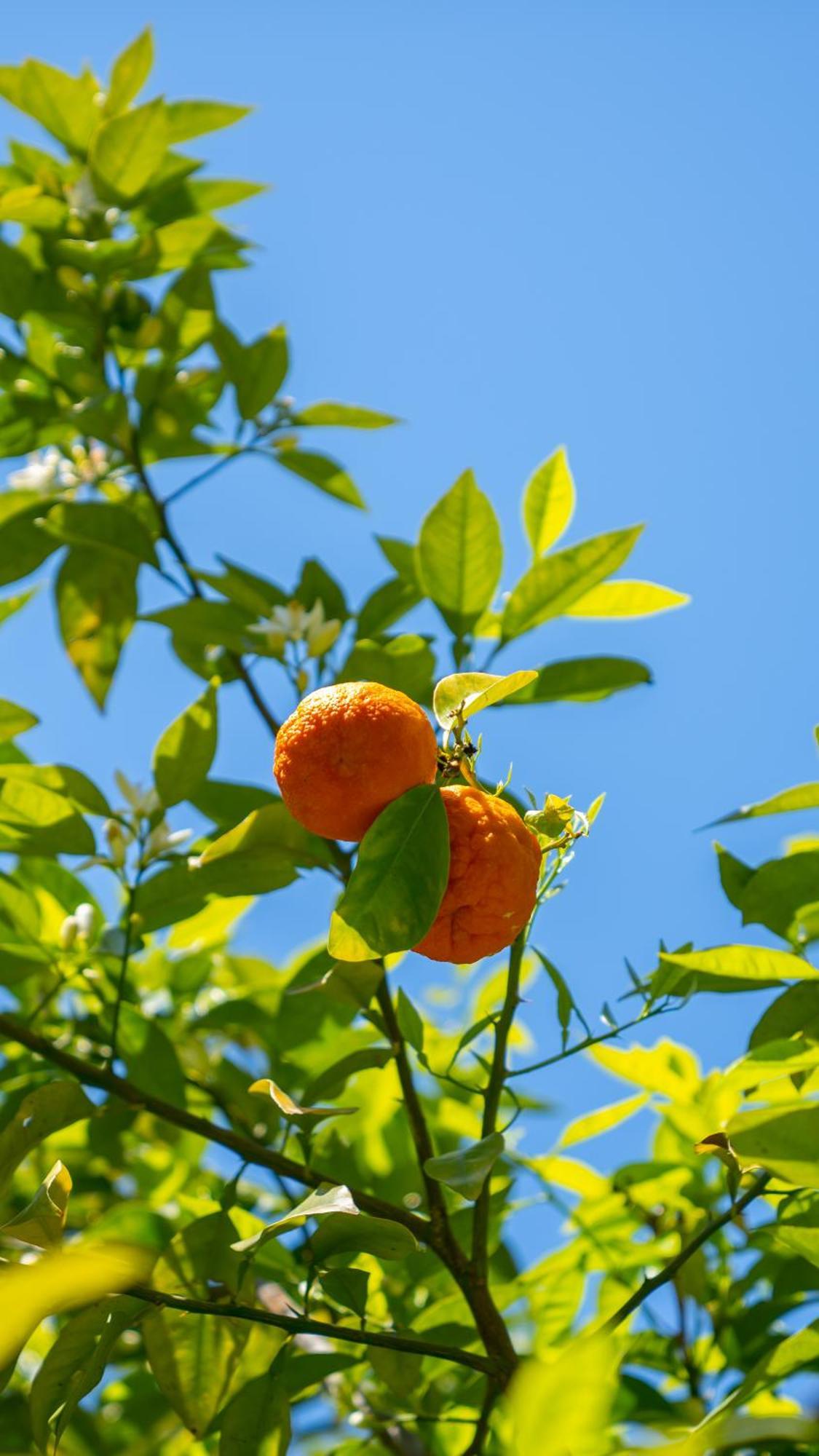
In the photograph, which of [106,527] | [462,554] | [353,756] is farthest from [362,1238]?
[106,527]

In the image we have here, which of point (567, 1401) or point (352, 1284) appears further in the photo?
point (352, 1284)

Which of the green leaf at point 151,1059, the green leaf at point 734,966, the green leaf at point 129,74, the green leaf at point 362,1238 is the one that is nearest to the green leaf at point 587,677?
the green leaf at point 734,966

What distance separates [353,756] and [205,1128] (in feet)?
1.16

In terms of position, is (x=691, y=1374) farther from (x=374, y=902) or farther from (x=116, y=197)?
(x=116, y=197)

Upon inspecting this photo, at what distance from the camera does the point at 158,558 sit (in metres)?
1.41

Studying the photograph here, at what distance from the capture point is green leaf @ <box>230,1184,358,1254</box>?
70cm

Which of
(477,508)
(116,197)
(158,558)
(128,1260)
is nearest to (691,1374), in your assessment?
(128,1260)

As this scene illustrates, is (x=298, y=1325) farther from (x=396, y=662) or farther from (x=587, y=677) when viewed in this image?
(x=587, y=677)

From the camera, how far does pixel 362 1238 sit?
80 cm

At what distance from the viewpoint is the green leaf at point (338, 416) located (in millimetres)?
1550

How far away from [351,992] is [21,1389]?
855 millimetres

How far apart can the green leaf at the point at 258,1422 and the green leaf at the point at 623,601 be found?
0.69 m

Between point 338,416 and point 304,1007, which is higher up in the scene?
point 338,416

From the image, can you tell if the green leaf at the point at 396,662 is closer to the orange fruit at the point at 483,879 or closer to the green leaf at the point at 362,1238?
the orange fruit at the point at 483,879
